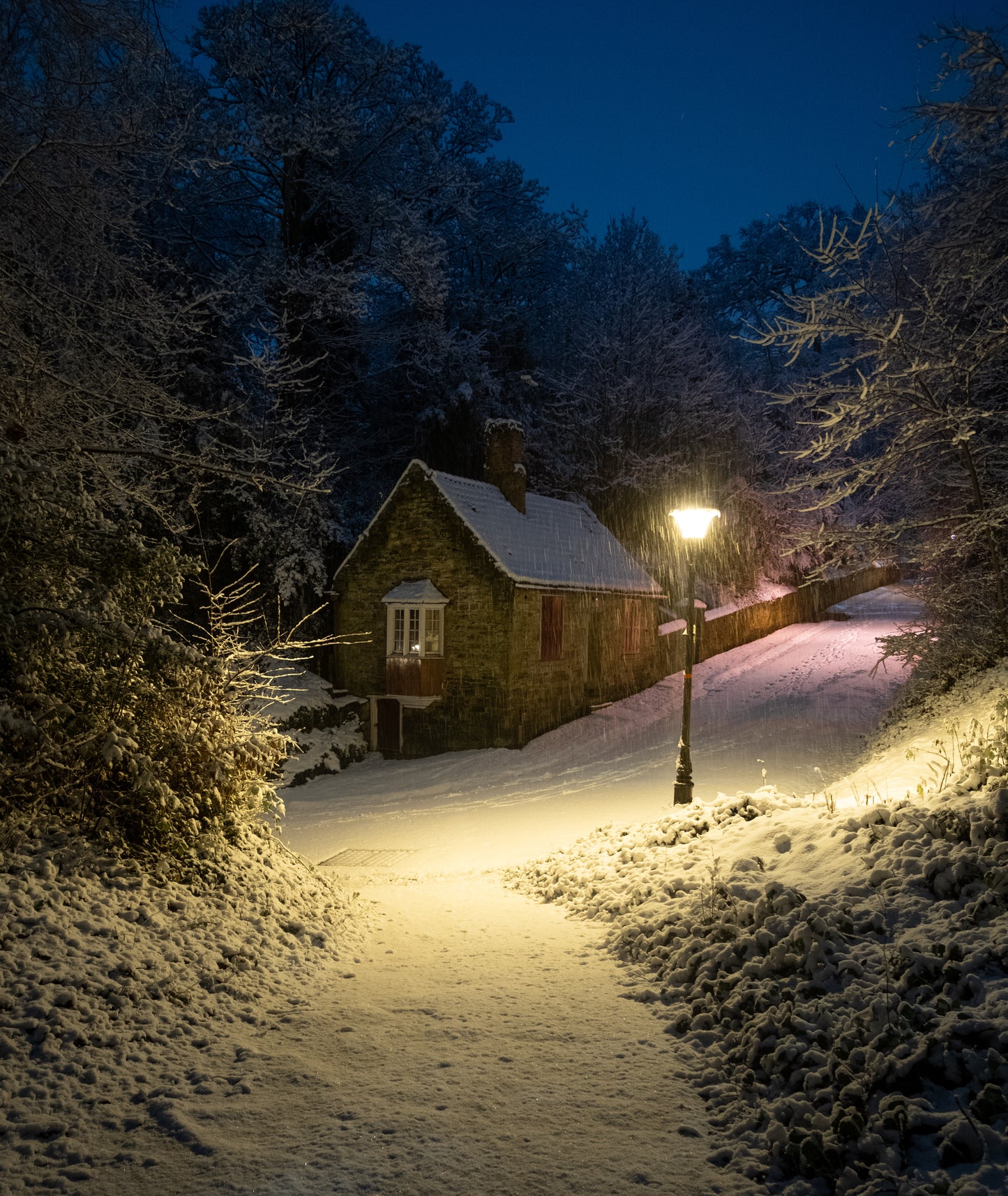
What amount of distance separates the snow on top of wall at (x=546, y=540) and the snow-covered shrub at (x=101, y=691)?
1369 centimetres

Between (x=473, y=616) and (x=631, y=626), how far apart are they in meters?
6.98

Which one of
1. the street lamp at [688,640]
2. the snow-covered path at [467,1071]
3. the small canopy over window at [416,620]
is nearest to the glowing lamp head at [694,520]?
the street lamp at [688,640]

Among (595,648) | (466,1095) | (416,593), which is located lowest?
(466,1095)

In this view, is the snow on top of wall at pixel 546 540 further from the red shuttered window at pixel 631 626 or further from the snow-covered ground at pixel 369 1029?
the snow-covered ground at pixel 369 1029

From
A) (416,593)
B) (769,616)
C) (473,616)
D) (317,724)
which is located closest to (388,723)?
(317,724)

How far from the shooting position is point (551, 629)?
2225 centimetres

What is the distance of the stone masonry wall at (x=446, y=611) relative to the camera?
821 inches

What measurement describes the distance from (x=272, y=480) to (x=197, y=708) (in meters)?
2.21

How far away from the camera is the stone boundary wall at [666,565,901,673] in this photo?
96.8 feet

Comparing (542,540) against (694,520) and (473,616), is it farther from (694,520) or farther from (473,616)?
(694,520)

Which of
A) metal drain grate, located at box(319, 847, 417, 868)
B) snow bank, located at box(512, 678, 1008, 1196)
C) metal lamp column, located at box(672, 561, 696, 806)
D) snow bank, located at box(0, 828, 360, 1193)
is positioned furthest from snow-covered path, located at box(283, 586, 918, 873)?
snow bank, located at box(512, 678, 1008, 1196)

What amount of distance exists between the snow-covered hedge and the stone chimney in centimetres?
1809

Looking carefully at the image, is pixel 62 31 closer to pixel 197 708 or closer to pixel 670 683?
pixel 197 708

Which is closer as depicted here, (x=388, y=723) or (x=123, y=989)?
(x=123, y=989)
